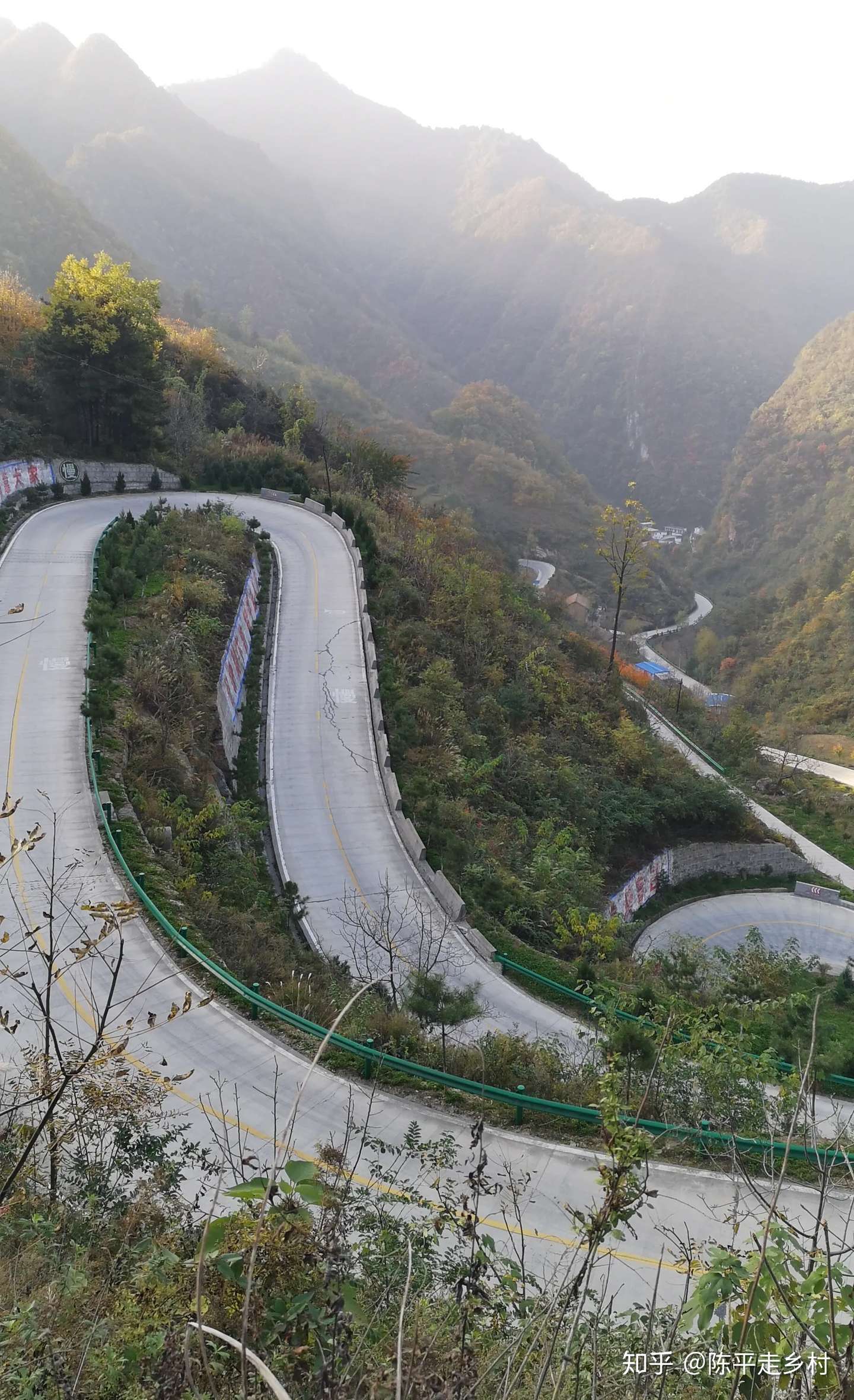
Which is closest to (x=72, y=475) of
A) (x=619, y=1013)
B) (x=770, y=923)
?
(x=619, y=1013)

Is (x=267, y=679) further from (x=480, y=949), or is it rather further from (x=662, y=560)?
(x=662, y=560)

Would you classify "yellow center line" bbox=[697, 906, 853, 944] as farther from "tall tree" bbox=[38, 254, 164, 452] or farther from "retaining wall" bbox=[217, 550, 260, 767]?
"tall tree" bbox=[38, 254, 164, 452]

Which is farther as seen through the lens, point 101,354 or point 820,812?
point 820,812

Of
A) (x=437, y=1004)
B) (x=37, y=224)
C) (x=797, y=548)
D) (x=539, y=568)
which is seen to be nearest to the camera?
(x=437, y=1004)

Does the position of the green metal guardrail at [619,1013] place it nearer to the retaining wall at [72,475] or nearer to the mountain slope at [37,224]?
the retaining wall at [72,475]

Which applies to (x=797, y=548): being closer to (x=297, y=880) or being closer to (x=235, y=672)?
(x=235, y=672)

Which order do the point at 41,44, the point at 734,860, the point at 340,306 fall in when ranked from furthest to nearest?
the point at 41,44, the point at 340,306, the point at 734,860
